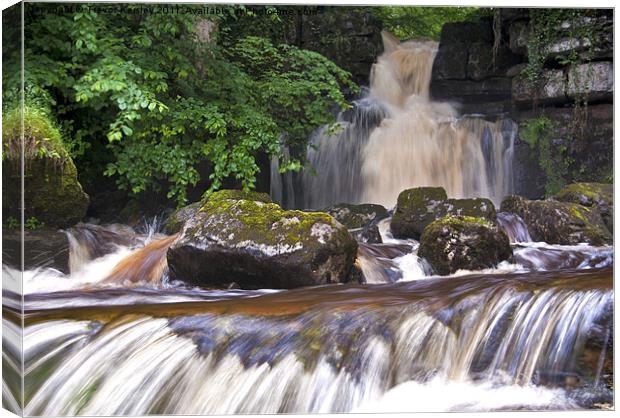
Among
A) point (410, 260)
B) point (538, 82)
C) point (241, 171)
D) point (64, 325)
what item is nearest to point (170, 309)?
point (64, 325)

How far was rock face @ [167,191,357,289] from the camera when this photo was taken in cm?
542

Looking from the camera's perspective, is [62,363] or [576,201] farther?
[576,201]

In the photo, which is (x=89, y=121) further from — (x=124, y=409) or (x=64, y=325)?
(x=124, y=409)

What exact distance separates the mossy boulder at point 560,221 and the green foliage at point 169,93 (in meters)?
1.69

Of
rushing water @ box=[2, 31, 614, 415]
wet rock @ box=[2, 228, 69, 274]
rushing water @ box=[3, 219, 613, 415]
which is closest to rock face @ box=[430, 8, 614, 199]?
rushing water @ box=[2, 31, 614, 415]

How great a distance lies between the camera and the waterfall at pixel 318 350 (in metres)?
4.93

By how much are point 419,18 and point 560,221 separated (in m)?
1.98

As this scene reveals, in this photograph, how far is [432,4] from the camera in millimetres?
5426

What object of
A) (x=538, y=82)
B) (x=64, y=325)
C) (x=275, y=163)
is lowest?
(x=64, y=325)

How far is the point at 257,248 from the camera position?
5.46 meters

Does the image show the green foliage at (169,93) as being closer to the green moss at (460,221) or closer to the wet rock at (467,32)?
the wet rock at (467,32)

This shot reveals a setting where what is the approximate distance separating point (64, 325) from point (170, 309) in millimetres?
721

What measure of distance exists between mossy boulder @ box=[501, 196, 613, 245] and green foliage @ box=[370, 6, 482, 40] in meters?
1.54

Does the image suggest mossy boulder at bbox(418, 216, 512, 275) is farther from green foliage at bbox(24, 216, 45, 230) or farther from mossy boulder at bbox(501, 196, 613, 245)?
green foliage at bbox(24, 216, 45, 230)
